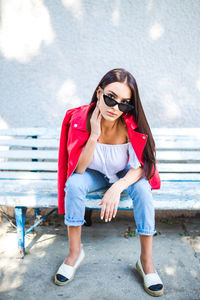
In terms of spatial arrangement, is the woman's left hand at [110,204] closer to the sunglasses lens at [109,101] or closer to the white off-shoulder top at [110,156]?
the white off-shoulder top at [110,156]

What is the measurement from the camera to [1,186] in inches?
96.0

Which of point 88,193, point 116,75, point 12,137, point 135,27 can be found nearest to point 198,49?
point 135,27

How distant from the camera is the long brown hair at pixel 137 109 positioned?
186 cm

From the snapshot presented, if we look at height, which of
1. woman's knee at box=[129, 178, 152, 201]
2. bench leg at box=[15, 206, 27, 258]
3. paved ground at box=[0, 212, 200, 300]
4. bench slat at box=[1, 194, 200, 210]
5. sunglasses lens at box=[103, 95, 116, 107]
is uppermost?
sunglasses lens at box=[103, 95, 116, 107]

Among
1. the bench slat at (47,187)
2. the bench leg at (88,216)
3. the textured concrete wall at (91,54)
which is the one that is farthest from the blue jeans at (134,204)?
the textured concrete wall at (91,54)

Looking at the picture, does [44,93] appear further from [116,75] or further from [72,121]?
[116,75]

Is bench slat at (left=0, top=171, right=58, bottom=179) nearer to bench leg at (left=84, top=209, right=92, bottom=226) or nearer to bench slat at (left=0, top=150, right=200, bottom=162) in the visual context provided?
bench slat at (left=0, top=150, right=200, bottom=162)

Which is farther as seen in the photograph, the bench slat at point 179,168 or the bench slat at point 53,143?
the bench slat at point 53,143

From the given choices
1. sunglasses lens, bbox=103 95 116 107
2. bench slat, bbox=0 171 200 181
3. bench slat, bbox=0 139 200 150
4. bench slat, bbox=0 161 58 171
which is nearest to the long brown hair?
sunglasses lens, bbox=103 95 116 107

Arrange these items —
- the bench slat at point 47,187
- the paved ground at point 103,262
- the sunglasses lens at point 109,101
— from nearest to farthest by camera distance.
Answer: the sunglasses lens at point 109,101 → the paved ground at point 103,262 → the bench slat at point 47,187

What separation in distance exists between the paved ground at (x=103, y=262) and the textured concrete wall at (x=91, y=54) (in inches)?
50.0

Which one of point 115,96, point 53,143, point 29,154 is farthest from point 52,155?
point 115,96

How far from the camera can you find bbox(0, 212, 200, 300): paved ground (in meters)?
1.95

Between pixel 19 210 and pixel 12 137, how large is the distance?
4.19ft
